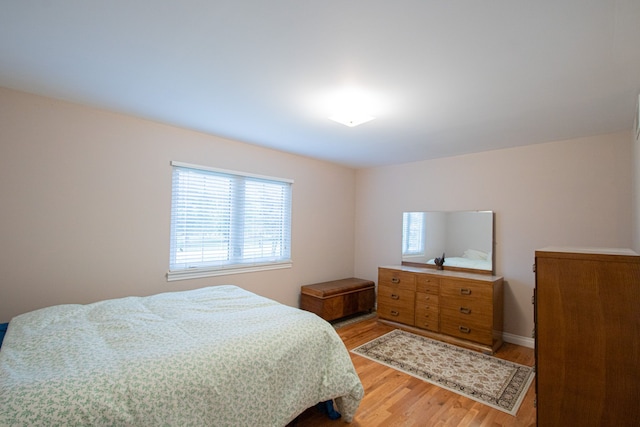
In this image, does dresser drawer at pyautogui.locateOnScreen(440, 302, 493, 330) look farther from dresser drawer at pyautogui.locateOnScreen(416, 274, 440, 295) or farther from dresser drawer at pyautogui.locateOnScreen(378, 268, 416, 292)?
dresser drawer at pyautogui.locateOnScreen(378, 268, 416, 292)

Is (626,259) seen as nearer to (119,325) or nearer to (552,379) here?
(552,379)

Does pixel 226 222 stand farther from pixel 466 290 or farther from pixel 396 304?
pixel 466 290

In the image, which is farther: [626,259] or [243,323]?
[243,323]

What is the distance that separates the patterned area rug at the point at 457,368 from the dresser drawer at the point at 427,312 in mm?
181

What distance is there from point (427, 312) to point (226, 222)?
2746mm

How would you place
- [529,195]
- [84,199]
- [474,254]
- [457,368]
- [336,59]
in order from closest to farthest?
[336,59] < [84,199] < [457,368] < [529,195] < [474,254]

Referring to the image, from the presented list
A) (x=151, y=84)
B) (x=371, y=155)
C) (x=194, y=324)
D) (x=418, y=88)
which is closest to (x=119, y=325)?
(x=194, y=324)

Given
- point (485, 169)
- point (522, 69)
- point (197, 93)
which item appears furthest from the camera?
point (485, 169)

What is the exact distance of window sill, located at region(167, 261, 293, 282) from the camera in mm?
3082

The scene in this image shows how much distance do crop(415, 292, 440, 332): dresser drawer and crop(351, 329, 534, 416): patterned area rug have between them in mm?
181

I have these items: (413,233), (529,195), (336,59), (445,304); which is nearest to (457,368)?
(445,304)

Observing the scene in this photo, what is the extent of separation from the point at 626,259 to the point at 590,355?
540 mm

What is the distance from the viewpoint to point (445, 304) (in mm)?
3496

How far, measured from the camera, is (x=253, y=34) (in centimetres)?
153
